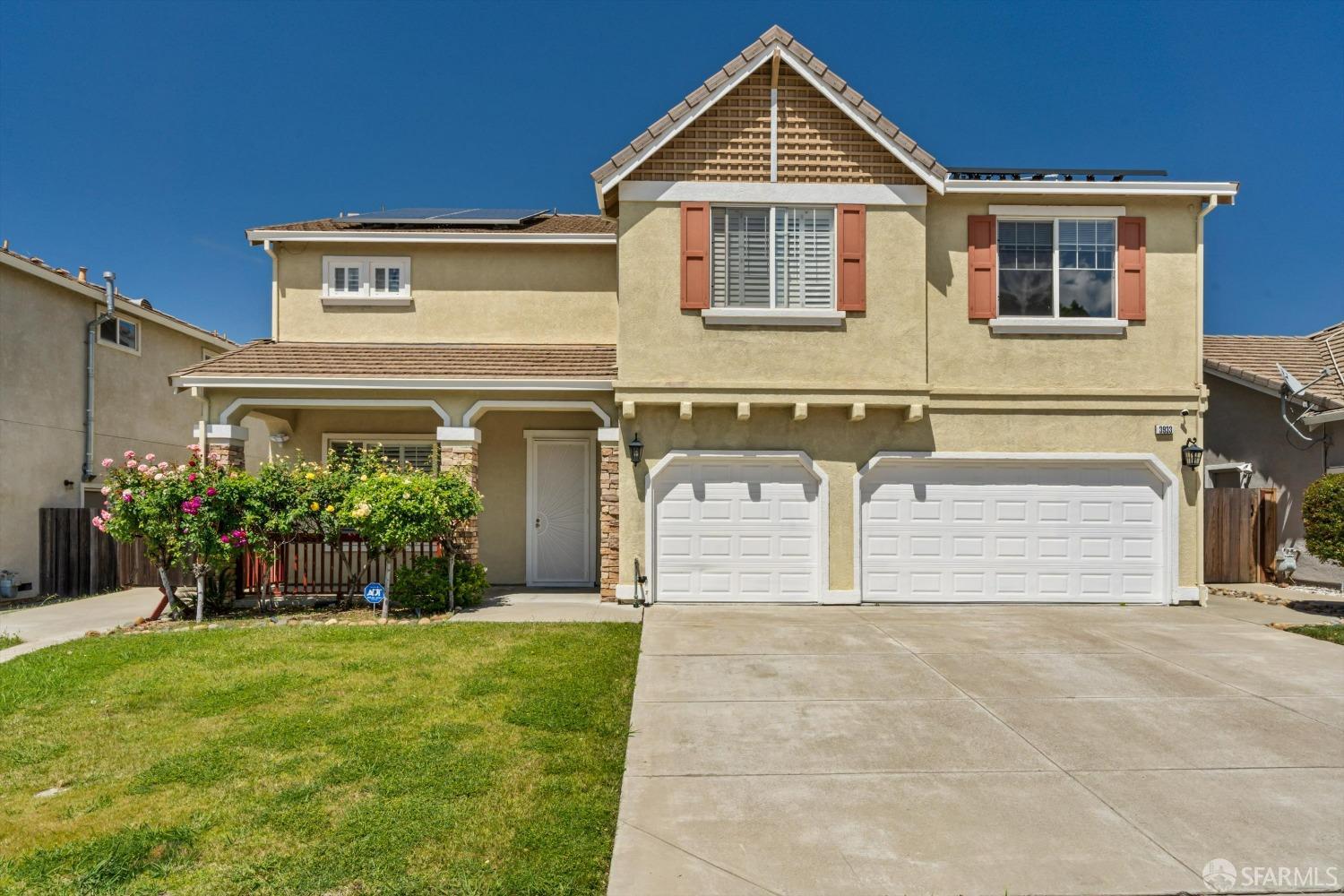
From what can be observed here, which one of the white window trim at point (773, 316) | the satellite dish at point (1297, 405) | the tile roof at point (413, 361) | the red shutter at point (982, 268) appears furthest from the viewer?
the satellite dish at point (1297, 405)

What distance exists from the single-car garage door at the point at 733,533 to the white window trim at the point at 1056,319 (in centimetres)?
381

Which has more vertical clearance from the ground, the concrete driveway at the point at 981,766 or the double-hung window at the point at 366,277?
the double-hung window at the point at 366,277

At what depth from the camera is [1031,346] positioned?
1087 cm

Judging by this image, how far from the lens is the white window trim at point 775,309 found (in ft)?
34.2

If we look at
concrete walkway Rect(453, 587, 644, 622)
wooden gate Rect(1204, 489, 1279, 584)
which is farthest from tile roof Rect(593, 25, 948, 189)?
wooden gate Rect(1204, 489, 1279, 584)

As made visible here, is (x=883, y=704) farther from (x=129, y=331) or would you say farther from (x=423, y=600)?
(x=129, y=331)

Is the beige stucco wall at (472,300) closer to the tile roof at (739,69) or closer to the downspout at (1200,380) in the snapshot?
the tile roof at (739,69)

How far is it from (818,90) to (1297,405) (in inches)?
411

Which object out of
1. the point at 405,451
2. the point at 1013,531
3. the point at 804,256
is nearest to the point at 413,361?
the point at 405,451

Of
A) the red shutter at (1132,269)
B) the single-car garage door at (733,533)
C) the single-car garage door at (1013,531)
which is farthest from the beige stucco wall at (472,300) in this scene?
the red shutter at (1132,269)

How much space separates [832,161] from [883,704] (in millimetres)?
7871

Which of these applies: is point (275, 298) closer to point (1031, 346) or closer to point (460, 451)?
point (460, 451)

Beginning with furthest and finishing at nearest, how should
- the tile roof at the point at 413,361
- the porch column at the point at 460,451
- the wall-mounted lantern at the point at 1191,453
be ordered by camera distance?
the tile roof at the point at 413,361, the porch column at the point at 460,451, the wall-mounted lantern at the point at 1191,453

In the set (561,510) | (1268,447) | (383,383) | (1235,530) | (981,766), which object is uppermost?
(383,383)
